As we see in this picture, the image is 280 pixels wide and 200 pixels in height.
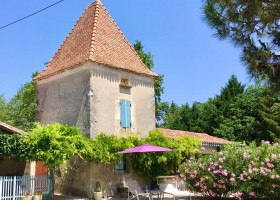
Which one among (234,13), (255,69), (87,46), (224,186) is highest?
(87,46)

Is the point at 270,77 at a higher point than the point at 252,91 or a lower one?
lower

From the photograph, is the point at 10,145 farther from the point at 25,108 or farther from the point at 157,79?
the point at 25,108

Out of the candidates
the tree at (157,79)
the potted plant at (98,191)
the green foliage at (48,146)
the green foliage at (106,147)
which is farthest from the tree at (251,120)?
the green foliage at (48,146)

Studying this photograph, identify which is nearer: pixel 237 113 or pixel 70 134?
pixel 70 134

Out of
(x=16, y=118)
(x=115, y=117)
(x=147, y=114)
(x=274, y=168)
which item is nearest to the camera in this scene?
(x=274, y=168)

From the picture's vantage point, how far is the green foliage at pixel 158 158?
54.6 feet

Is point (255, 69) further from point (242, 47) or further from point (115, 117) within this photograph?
point (115, 117)

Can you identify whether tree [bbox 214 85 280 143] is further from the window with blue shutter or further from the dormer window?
the window with blue shutter

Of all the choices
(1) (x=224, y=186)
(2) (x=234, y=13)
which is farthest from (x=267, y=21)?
(1) (x=224, y=186)

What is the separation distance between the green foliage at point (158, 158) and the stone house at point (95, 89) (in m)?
0.74

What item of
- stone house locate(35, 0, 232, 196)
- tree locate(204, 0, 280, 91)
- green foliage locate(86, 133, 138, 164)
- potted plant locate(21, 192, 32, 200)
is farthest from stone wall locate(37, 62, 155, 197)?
tree locate(204, 0, 280, 91)

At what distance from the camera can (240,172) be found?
12.7 meters

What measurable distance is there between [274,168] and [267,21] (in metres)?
6.06

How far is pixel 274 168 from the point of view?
12.0 m
